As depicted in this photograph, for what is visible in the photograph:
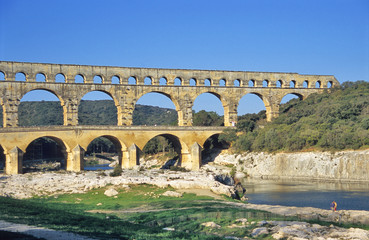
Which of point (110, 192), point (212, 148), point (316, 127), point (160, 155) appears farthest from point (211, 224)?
point (160, 155)

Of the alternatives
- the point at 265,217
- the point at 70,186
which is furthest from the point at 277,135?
the point at 265,217

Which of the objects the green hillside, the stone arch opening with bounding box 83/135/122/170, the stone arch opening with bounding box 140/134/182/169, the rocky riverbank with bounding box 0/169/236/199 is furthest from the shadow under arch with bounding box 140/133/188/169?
the green hillside

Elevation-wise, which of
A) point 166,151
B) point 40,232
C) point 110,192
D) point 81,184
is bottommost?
point 110,192

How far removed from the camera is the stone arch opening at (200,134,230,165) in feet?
195

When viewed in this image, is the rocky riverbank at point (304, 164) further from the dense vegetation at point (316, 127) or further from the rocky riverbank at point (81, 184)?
the rocky riverbank at point (81, 184)

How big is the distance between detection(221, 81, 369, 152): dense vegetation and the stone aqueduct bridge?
8.09 feet

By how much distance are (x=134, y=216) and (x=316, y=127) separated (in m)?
34.2

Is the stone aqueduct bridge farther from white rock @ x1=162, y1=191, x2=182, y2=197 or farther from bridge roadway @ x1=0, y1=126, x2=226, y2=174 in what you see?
white rock @ x1=162, y1=191, x2=182, y2=197

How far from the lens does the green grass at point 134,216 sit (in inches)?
611

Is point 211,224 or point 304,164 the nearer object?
point 211,224

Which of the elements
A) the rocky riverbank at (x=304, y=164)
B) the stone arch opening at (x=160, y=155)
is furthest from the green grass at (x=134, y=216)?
the stone arch opening at (x=160, y=155)

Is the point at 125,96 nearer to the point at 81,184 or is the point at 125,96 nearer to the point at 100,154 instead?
the point at 81,184

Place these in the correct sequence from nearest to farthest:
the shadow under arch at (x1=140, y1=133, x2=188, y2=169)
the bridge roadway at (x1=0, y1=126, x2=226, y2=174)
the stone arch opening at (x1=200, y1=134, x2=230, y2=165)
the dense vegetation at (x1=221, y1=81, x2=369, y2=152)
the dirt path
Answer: the dirt path < the bridge roadway at (x1=0, y1=126, x2=226, y2=174) < the dense vegetation at (x1=221, y1=81, x2=369, y2=152) < the shadow under arch at (x1=140, y1=133, x2=188, y2=169) < the stone arch opening at (x1=200, y1=134, x2=230, y2=165)

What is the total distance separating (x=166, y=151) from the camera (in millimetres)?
75375
